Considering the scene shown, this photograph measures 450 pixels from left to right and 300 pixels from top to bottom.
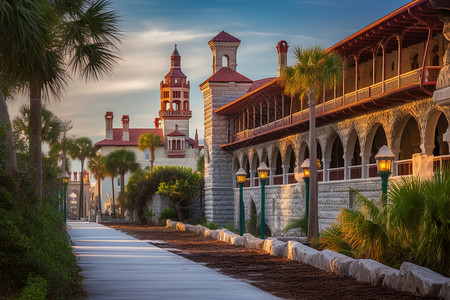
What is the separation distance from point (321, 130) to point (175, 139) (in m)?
78.7

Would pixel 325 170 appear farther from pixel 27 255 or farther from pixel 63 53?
pixel 27 255

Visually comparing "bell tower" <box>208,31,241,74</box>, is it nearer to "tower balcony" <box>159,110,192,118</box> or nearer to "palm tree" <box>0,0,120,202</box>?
"palm tree" <box>0,0,120,202</box>

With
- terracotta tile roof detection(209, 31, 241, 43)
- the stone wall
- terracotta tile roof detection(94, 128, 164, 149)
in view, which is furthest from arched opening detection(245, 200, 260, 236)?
terracotta tile roof detection(94, 128, 164, 149)

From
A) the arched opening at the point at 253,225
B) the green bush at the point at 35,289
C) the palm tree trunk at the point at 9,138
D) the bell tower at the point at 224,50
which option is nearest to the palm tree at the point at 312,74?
the palm tree trunk at the point at 9,138

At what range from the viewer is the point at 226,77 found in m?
54.8

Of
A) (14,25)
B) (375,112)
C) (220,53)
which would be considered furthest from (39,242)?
(220,53)

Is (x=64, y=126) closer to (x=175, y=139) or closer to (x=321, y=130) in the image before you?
(x=321, y=130)

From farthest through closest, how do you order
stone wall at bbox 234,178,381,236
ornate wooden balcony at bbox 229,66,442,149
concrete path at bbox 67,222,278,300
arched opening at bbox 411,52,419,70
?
1. stone wall at bbox 234,178,381,236
2. arched opening at bbox 411,52,419,70
3. ornate wooden balcony at bbox 229,66,442,149
4. concrete path at bbox 67,222,278,300

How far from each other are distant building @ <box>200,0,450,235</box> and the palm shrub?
3.03 metres

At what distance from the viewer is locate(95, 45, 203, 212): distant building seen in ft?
376

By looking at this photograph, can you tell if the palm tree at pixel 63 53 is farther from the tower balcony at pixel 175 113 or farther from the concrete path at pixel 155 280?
the tower balcony at pixel 175 113

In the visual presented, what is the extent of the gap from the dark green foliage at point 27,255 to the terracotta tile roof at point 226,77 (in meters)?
41.0

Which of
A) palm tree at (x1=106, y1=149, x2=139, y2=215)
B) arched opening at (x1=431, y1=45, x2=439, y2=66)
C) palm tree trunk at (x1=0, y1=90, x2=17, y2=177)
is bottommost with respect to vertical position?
palm tree trunk at (x1=0, y1=90, x2=17, y2=177)

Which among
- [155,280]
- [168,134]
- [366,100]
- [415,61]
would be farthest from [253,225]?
[168,134]
